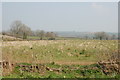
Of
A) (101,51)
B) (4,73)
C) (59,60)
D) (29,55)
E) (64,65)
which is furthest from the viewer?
(101,51)

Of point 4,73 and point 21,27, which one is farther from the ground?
point 21,27

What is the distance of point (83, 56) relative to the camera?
13844 millimetres

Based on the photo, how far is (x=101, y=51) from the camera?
14758 mm

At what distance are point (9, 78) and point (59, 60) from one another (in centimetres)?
439

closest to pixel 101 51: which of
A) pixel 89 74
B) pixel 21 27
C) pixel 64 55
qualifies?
pixel 64 55

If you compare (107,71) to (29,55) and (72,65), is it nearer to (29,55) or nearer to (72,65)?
(72,65)

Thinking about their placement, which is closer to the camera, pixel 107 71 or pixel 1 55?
pixel 107 71

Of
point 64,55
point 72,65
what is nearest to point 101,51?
point 64,55

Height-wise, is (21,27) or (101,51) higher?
(21,27)

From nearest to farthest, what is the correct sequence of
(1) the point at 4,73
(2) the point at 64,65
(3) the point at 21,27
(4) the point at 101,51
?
(1) the point at 4,73
(2) the point at 64,65
(4) the point at 101,51
(3) the point at 21,27

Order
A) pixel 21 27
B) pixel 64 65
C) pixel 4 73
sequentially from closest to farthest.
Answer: pixel 4 73
pixel 64 65
pixel 21 27

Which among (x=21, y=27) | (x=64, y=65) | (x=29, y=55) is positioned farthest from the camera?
(x=21, y=27)

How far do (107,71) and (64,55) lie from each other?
4216 mm

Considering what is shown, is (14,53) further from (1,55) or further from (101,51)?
(101,51)
